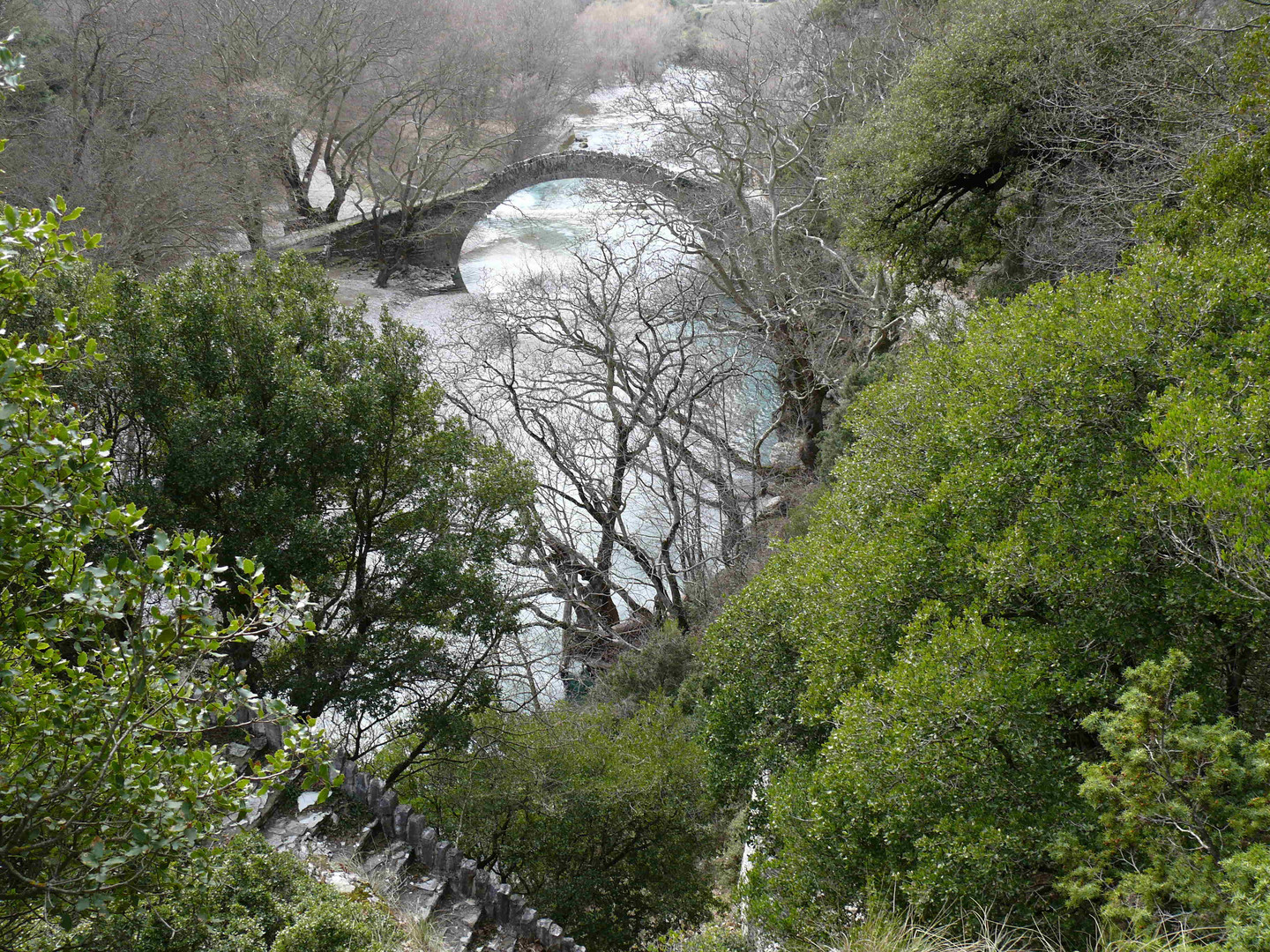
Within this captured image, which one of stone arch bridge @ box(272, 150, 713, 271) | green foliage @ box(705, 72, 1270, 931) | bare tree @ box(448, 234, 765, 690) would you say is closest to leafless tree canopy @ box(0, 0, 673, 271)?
stone arch bridge @ box(272, 150, 713, 271)

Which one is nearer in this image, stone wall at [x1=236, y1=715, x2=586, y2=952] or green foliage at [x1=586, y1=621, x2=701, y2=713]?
stone wall at [x1=236, y1=715, x2=586, y2=952]

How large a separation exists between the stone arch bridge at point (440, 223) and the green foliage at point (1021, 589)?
76.5ft

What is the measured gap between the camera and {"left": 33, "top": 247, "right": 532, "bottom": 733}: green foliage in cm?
780

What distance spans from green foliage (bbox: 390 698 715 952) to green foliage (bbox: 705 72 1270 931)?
1405 millimetres

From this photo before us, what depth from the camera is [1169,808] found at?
436cm

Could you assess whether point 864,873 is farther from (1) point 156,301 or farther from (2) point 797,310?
(2) point 797,310

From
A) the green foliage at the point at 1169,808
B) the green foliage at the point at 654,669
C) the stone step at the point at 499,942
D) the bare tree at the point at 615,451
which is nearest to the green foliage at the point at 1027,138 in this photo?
the bare tree at the point at 615,451

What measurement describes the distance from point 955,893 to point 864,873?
929mm

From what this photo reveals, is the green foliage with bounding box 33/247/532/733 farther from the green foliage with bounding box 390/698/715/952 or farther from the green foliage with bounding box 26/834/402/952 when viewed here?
the green foliage with bounding box 26/834/402/952

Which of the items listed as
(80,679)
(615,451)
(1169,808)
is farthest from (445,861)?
(615,451)

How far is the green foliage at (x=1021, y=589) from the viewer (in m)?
5.03

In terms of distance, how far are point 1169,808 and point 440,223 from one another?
101ft

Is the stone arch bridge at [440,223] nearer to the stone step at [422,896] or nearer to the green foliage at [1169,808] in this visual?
the stone step at [422,896]

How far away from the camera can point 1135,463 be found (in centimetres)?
562
